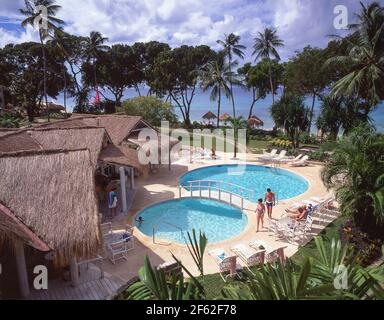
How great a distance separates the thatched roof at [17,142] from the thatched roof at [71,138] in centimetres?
36

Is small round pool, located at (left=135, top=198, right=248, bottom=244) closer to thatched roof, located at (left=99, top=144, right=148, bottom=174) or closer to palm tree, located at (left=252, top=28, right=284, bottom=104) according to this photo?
thatched roof, located at (left=99, top=144, right=148, bottom=174)

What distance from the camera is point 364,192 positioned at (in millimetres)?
10133

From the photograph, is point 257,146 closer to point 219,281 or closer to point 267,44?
point 267,44

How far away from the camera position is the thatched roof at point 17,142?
40.3 ft

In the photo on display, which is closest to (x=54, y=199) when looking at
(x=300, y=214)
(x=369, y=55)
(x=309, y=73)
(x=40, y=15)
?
(x=300, y=214)

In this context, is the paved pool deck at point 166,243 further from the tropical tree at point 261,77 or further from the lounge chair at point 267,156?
the tropical tree at point 261,77

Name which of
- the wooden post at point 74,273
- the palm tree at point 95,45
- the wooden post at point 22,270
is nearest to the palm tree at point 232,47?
the palm tree at point 95,45

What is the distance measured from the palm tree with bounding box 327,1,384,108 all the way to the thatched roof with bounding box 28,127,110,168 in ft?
59.0

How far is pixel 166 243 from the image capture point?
1144cm

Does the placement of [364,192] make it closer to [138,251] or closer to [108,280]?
[138,251]

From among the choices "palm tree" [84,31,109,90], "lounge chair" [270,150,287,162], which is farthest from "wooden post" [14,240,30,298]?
"palm tree" [84,31,109,90]

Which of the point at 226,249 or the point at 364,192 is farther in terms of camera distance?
the point at 226,249
